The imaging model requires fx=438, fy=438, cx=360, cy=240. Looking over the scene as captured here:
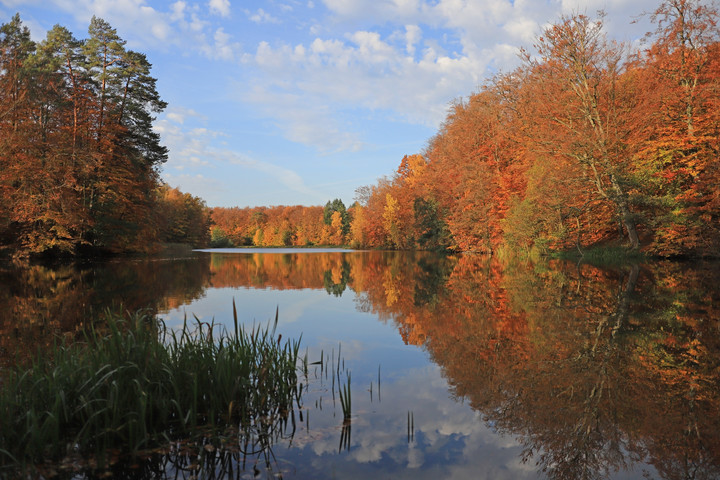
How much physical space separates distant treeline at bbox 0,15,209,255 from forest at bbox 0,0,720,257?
3.7 inches

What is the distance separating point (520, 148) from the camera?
1171 inches

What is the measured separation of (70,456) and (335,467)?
169cm

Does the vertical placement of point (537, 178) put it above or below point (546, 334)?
above

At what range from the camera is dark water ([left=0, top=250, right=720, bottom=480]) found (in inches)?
118

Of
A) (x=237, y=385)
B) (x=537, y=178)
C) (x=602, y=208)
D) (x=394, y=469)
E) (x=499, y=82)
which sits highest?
(x=499, y=82)

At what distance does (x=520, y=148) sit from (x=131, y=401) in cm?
3025

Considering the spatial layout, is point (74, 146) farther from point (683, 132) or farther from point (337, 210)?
point (337, 210)

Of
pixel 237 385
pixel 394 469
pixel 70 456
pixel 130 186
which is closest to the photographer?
pixel 70 456

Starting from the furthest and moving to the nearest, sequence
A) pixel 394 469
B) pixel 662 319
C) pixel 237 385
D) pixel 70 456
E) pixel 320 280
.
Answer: pixel 320 280 < pixel 662 319 < pixel 237 385 < pixel 394 469 < pixel 70 456

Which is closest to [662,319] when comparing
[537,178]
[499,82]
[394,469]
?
[394,469]

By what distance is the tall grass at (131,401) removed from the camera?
9.22 feet

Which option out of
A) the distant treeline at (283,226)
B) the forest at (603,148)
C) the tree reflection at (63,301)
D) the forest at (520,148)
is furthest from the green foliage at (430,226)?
the tree reflection at (63,301)

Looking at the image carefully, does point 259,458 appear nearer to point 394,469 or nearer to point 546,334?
point 394,469

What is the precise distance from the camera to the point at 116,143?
2767 centimetres
